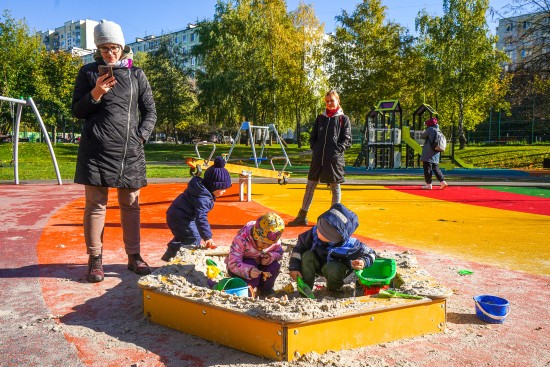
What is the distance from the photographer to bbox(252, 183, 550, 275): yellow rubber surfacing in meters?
5.54

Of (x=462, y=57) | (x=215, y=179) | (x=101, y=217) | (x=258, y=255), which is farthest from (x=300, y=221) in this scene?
(x=462, y=57)

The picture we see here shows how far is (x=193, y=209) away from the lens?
4.92 meters

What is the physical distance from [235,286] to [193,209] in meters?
1.46

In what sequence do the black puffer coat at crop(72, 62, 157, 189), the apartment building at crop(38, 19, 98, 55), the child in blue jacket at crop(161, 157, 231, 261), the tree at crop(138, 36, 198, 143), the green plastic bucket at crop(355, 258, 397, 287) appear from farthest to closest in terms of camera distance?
the apartment building at crop(38, 19, 98, 55) < the tree at crop(138, 36, 198, 143) < the child in blue jacket at crop(161, 157, 231, 261) < the black puffer coat at crop(72, 62, 157, 189) < the green plastic bucket at crop(355, 258, 397, 287)

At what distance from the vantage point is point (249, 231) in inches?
158

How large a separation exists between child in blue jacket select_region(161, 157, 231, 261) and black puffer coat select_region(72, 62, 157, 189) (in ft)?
1.75

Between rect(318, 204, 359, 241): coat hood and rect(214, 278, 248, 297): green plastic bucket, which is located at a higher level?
rect(318, 204, 359, 241): coat hood

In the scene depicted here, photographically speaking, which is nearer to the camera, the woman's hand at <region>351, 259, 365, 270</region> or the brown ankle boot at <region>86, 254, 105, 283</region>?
the woman's hand at <region>351, 259, 365, 270</region>

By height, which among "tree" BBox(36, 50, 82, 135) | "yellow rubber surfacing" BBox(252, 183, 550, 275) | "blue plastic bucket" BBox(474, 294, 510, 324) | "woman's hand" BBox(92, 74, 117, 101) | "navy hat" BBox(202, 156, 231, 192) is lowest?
"yellow rubber surfacing" BBox(252, 183, 550, 275)

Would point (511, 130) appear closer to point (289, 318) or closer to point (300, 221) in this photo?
point (300, 221)

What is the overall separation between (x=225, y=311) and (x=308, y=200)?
4.58 m

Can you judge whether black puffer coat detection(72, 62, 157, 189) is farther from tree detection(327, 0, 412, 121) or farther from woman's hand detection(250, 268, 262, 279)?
tree detection(327, 0, 412, 121)

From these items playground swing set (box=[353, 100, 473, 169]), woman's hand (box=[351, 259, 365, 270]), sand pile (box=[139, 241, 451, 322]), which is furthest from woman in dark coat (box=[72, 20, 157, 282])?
playground swing set (box=[353, 100, 473, 169])

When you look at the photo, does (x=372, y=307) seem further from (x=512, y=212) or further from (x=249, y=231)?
(x=512, y=212)
